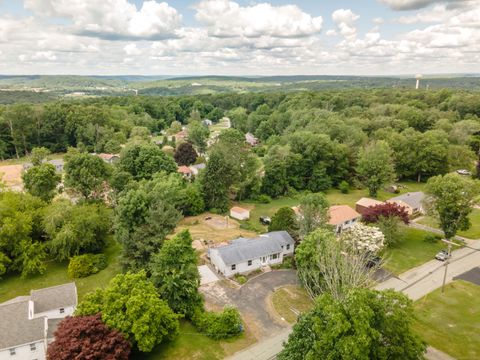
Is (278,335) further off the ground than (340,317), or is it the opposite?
(340,317)

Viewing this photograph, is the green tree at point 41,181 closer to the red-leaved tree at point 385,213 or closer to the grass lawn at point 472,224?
the red-leaved tree at point 385,213

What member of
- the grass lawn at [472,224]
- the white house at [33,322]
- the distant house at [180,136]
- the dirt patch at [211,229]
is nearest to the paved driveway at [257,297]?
the dirt patch at [211,229]

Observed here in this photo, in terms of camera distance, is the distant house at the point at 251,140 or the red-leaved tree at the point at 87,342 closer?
the red-leaved tree at the point at 87,342

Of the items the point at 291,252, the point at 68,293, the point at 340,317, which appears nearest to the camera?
the point at 340,317

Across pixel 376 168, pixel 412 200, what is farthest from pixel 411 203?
pixel 376 168

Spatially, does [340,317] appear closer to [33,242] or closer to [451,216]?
[451,216]

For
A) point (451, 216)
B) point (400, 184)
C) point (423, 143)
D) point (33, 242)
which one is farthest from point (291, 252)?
point (423, 143)
